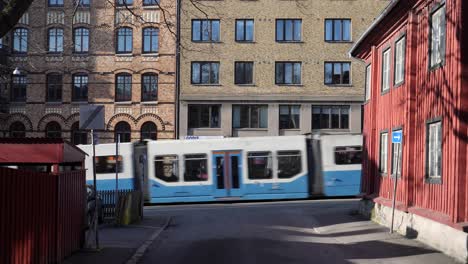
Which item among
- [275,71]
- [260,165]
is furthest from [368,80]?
[275,71]

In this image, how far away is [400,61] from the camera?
1766cm

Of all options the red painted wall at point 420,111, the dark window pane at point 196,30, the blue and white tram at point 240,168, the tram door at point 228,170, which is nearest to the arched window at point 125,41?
the dark window pane at point 196,30

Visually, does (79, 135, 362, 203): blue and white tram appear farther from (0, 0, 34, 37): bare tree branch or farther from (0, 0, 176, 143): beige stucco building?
(0, 0, 34, 37): bare tree branch

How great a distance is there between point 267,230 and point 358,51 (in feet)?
27.7

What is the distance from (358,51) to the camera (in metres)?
23.3

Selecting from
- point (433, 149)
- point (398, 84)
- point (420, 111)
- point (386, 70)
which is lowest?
point (433, 149)

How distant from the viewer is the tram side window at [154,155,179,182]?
96.9 ft

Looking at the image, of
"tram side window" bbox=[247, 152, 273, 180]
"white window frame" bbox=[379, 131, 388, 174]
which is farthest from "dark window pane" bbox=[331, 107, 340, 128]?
"white window frame" bbox=[379, 131, 388, 174]

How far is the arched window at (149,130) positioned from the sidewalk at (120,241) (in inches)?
778

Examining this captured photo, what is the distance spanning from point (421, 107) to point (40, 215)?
931cm

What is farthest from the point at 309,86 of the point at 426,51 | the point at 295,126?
the point at 426,51

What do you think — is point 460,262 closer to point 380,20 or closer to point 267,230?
point 267,230

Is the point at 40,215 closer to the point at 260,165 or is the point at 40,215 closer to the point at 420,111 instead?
the point at 420,111

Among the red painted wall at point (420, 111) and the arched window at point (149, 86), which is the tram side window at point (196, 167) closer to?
the red painted wall at point (420, 111)
